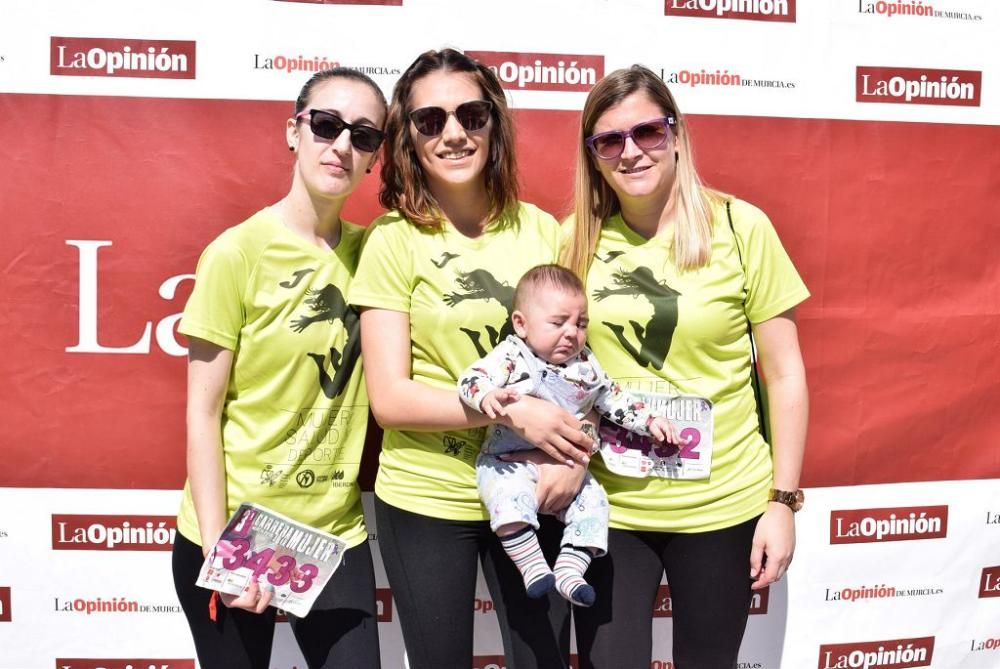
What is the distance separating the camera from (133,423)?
9.65 feet

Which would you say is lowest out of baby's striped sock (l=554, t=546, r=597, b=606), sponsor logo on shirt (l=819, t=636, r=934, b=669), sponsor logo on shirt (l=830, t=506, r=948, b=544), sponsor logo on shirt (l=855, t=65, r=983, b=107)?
sponsor logo on shirt (l=819, t=636, r=934, b=669)

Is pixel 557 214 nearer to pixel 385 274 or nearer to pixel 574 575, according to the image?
pixel 385 274

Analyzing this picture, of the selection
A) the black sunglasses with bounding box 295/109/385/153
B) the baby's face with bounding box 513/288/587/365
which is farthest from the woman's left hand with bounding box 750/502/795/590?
the black sunglasses with bounding box 295/109/385/153

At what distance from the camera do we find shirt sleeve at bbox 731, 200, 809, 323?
7.20 feet

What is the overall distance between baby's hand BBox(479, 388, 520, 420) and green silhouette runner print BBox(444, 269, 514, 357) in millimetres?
221

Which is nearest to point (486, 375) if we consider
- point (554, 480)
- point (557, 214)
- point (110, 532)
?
point (554, 480)

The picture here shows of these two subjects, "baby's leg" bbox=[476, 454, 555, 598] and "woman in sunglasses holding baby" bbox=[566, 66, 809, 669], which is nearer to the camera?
"baby's leg" bbox=[476, 454, 555, 598]

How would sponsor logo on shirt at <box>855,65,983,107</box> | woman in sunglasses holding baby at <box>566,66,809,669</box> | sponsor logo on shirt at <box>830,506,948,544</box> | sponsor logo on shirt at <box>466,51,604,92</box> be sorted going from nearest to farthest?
woman in sunglasses holding baby at <box>566,66,809,669</box>
sponsor logo on shirt at <box>466,51,604,92</box>
sponsor logo on shirt at <box>855,65,983,107</box>
sponsor logo on shirt at <box>830,506,948,544</box>

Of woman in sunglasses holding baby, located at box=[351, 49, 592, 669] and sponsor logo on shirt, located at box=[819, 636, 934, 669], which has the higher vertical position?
woman in sunglasses holding baby, located at box=[351, 49, 592, 669]

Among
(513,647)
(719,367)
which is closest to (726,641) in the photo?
(513,647)

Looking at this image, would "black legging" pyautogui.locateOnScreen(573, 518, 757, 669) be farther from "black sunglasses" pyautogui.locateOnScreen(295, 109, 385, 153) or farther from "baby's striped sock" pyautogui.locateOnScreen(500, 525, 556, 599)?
"black sunglasses" pyautogui.locateOnScreen(295, 109, 385, 153)

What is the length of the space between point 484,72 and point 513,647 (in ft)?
5.51

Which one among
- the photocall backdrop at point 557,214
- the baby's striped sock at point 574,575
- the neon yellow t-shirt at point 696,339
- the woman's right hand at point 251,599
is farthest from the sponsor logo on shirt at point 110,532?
the neon yellow t-shirt at point 696,339

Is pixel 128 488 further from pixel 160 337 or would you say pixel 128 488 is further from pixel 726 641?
pixel 726 641
